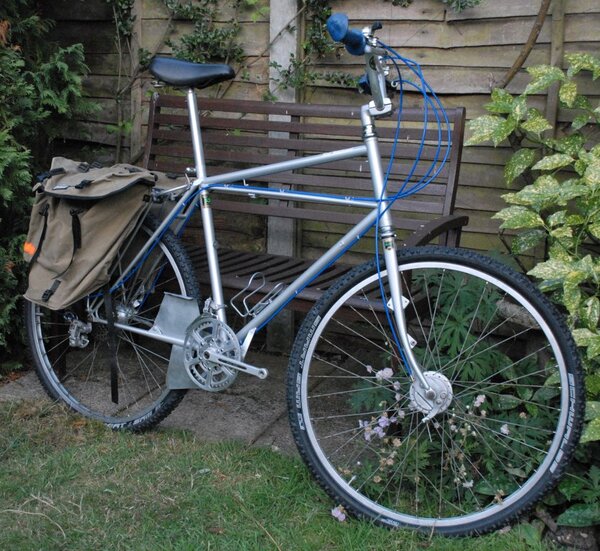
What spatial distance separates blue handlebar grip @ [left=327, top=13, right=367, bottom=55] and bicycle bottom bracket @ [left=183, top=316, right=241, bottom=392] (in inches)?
Answer: 43.4

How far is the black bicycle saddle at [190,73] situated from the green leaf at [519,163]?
118 centimetres

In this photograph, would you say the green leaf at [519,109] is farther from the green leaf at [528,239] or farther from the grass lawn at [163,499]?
the grass lawn at [163,499]

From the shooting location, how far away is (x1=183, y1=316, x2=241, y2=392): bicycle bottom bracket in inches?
115

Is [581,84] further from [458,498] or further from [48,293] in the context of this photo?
[48,293]

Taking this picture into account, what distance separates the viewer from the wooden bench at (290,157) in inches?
129

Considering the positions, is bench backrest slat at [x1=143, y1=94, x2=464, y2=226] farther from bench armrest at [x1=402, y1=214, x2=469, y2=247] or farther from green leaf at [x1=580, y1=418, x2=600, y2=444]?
green leaf at [x1=580, y1=418, x2=600, y2=444]

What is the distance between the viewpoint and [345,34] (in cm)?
235

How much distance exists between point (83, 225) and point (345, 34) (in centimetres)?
128

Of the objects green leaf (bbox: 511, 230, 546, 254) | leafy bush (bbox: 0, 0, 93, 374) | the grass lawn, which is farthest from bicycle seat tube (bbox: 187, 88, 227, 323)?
green leaf (bbox: 511, 230, 546, 254)

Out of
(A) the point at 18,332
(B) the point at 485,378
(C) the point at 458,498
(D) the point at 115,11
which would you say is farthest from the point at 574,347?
(D) the point at 115,11

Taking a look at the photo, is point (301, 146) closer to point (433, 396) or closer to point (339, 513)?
point (433, 396)

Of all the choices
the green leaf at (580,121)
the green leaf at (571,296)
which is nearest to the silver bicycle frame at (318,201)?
the green leaf at (571,296)

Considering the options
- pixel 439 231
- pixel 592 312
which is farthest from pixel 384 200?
pixel 592 312

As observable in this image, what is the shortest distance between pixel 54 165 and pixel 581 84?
217 cm
